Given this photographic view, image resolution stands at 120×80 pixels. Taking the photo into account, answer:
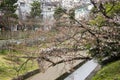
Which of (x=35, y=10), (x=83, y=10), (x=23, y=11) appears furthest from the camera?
(x=23, y=11)

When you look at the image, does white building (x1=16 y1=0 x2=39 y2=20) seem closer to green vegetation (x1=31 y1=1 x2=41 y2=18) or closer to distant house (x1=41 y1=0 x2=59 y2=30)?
green vegetation (x1=31 y1=1 x2=41 y2=18)

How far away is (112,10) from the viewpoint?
10758 millimetres

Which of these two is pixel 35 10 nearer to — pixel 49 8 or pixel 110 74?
pixel 49 8

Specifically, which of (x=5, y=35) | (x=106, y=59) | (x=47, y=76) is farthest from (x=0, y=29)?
(x=106, y=59)

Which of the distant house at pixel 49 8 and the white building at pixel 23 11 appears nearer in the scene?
the distant house at pixel 49 8

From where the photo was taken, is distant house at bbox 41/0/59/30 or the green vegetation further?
the green vegetation

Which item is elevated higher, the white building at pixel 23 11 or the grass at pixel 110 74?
the grass at pixel 110 74

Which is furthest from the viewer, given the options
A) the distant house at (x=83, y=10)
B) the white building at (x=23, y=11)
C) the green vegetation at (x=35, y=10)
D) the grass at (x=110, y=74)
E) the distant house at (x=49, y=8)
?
the green vegetation at (x=35, y=10)

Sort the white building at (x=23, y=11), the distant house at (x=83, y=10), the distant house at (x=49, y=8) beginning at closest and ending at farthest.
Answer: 1. the distant house at (x=83, y=10)
2. the distant house at (x=49, y=8)
3. the white building at (x=23, y=11)

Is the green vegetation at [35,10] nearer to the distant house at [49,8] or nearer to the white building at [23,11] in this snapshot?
the white building at [23,11]

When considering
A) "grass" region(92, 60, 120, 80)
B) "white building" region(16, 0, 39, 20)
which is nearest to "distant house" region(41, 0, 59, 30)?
"grass" region(92, 60, 120, 80)

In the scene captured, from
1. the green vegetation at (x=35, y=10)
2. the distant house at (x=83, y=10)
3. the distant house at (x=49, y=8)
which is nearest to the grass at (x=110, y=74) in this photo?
the distant house at (x=83, y=10)

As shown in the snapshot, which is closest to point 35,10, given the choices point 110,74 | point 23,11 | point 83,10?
point 23,11

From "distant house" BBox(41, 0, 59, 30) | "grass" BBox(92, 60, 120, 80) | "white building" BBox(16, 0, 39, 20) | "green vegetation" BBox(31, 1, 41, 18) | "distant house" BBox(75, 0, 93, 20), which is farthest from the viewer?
"green vegetation" BBox(31, 1, 41, 18)
